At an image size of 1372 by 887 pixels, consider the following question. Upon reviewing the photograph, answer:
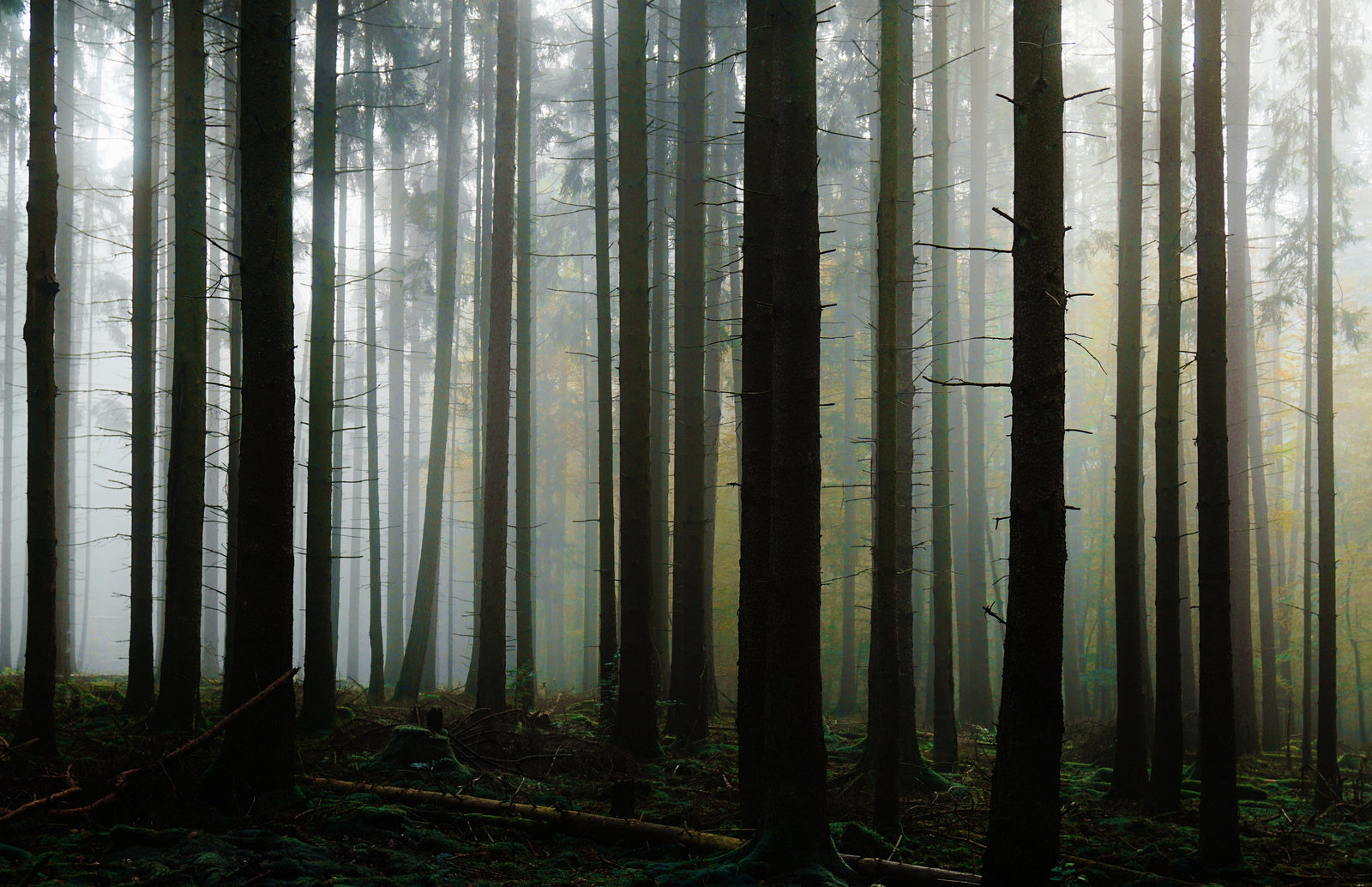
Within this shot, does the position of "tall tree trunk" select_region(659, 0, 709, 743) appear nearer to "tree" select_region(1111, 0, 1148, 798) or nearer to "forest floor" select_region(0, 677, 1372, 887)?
"forest floor" select_region(0, 677, 1372, 887)

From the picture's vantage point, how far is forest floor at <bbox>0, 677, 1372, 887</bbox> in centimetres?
463

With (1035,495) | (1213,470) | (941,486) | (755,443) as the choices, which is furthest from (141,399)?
(1213,470)

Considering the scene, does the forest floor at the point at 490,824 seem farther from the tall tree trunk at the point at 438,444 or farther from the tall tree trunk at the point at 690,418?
the tall tree trunk at the point at 438,444

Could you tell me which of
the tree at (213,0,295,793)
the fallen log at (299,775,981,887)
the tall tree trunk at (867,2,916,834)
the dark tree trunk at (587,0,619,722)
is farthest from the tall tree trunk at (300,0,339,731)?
the tall tree trunk at (867,2,916,834)

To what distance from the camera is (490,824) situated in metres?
6.12

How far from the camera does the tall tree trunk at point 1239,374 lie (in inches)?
490

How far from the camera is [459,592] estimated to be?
1863 inches

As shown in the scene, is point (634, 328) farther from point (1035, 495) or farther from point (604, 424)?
point (1035, 495)

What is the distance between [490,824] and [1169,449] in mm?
6484

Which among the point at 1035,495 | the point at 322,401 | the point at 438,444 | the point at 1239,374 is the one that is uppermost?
the point at 1239,374

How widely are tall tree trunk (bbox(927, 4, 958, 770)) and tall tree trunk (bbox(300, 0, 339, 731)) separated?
22.1ft

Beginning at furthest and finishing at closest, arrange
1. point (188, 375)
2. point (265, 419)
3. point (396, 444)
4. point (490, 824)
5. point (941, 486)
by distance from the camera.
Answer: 1. point (396, 444)
2. point (941, 486)
3. point (188, 375)
4. point (490, 824)
5. point (265, 419)

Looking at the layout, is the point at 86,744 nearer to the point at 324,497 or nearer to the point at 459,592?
the point at 324,497

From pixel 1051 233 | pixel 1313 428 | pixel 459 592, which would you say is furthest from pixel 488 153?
pixel 459 592
